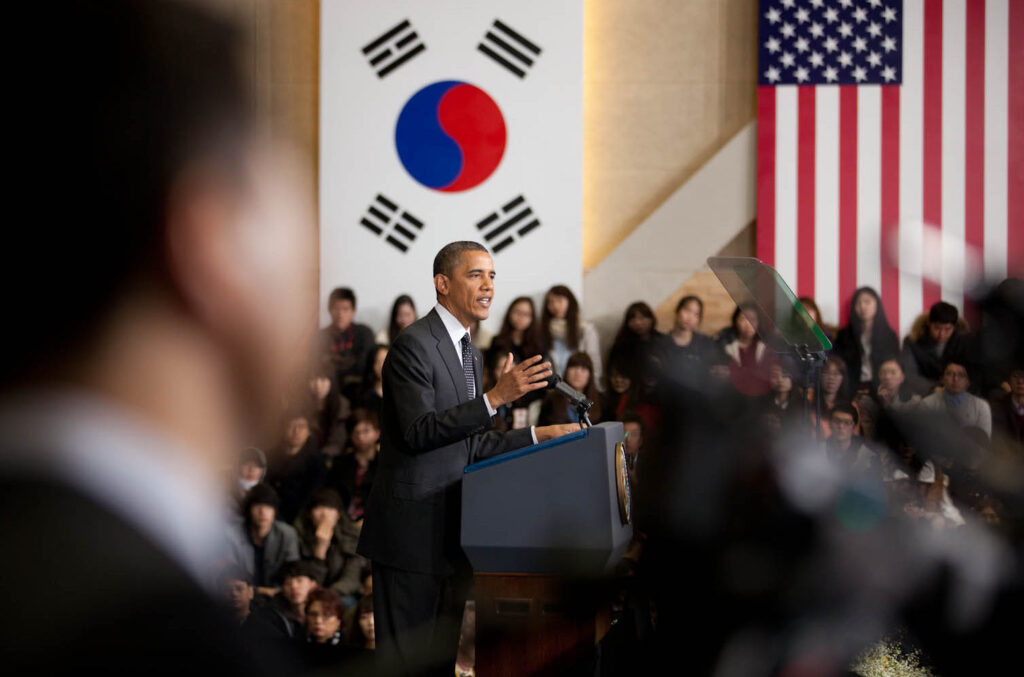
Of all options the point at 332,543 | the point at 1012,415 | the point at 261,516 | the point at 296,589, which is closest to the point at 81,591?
the point at 296,589

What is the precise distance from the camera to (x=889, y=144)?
6.40 m

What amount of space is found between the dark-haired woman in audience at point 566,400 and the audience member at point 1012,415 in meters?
1.85

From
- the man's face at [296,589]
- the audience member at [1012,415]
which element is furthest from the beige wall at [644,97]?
the man's face at [296,589]

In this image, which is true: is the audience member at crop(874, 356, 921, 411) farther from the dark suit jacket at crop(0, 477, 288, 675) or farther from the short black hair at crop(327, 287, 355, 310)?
the dark suit jacket at crop(0, 477, 288, 675)

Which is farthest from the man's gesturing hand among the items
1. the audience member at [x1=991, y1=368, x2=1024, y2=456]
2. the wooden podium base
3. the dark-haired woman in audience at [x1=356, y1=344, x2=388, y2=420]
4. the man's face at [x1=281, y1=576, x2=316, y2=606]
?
the dark-haired woman in audience at [x1=356, y1=344, x2=388, y2=420]

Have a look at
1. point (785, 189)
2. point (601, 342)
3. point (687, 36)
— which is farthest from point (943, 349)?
point (687, 36)

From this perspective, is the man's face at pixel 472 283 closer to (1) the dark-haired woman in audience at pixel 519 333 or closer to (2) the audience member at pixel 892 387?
(1) the dark-haired woman in audience at pixel 519 333

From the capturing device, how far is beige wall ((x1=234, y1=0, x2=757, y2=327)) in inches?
260

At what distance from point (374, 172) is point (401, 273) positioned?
72 centimetres

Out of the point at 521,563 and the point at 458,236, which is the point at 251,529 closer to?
the point at 521,563

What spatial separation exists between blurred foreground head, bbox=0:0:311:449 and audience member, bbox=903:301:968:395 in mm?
5377

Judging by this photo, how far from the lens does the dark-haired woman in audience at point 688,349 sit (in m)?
5.59

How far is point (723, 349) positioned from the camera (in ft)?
19.0

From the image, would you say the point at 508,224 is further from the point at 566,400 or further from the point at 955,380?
the point at 955,380
